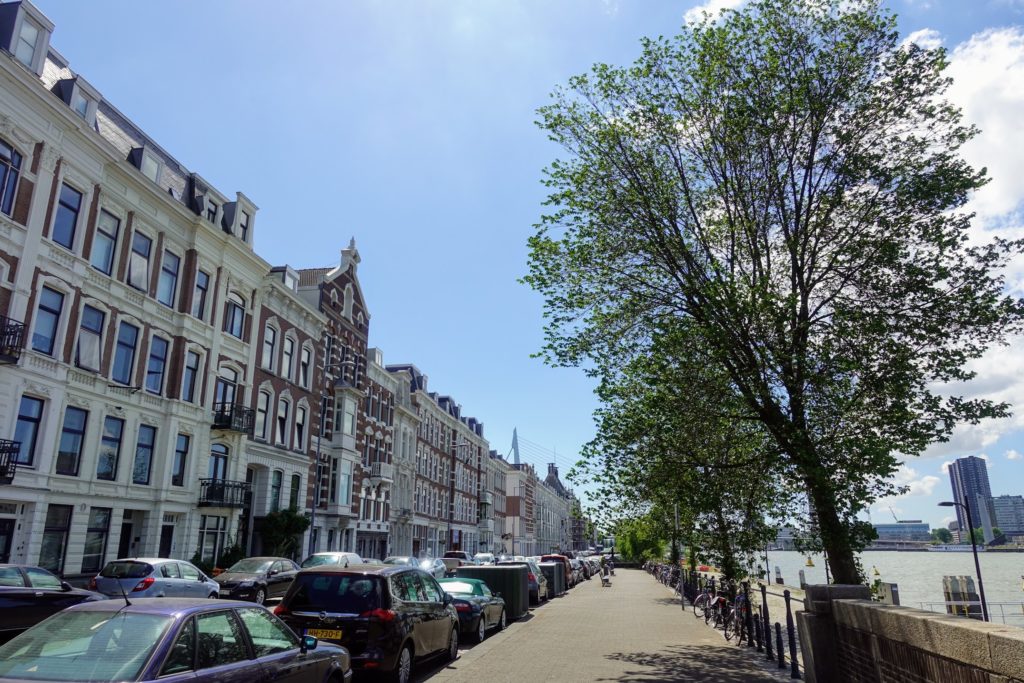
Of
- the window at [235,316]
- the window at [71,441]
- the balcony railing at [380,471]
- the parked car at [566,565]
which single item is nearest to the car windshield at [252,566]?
the window at [71,441]

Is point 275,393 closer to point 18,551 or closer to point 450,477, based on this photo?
point 18,551

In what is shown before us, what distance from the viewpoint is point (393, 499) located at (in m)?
51.8

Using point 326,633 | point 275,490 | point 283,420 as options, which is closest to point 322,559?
point 275,490

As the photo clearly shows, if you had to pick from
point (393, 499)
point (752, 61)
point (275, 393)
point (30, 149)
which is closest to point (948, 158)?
point (752, 61)

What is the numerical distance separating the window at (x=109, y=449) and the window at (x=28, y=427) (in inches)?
101

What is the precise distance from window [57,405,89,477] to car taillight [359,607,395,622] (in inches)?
681

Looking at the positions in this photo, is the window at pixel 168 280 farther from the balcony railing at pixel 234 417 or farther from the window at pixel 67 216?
the balcony railing at pixel 234 417

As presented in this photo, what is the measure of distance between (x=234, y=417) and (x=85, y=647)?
26.8 metres

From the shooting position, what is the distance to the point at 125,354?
24656 millimetres

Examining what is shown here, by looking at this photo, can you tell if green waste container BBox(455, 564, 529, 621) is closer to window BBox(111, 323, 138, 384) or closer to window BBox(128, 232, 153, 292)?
window BBox(111, 323, 138, 384)

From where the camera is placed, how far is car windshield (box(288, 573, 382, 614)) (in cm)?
918

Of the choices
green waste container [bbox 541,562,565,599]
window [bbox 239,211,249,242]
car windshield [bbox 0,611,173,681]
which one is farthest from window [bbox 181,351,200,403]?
car windshield [bbox 0,611,173,681]

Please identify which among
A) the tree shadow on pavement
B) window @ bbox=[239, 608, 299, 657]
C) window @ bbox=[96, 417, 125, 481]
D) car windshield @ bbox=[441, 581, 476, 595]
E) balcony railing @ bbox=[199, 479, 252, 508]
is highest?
window @ bbox=[96, 417, 125, 481]

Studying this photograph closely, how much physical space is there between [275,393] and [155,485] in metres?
9.18
